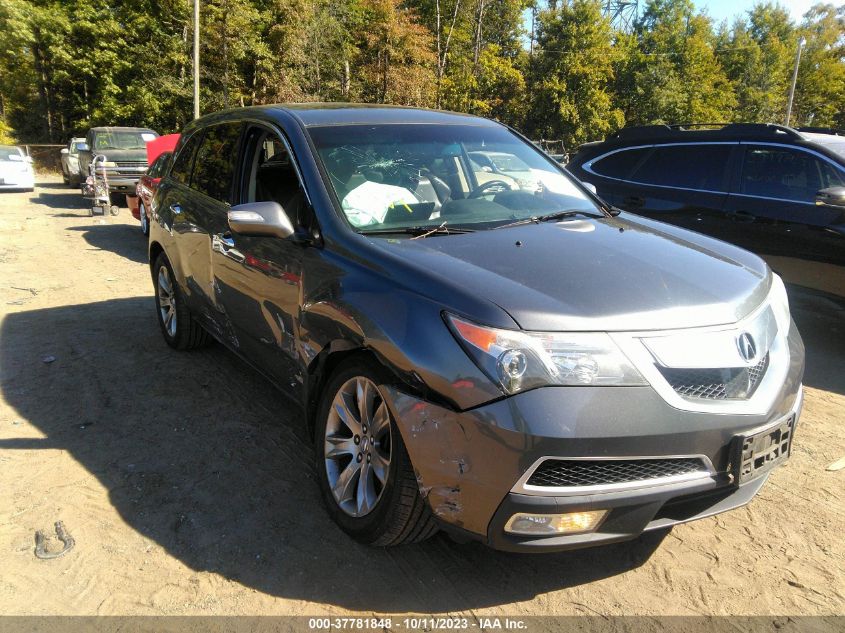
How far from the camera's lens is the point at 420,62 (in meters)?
40.8

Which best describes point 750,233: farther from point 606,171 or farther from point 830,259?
point 606,171

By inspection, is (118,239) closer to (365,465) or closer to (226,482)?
(226,482)

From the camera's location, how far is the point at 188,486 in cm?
347

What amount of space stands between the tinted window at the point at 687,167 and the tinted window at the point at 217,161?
4.39m

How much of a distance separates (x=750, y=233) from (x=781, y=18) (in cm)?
6798

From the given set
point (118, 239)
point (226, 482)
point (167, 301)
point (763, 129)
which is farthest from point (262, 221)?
point (118, 239)

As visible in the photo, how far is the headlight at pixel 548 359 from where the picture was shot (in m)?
2.25

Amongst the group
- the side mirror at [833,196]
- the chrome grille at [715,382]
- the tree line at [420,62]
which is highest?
the tree line at [420,62]

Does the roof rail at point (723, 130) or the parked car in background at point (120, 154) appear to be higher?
the roof rail at point (723, 130)

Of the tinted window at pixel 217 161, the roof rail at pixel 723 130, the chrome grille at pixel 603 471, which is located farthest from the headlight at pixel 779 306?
the roof rail at pixel 723 130

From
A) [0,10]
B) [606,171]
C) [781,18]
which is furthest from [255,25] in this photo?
[781,18]

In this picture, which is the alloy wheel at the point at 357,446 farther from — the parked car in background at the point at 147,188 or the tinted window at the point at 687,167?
the parked car in background at the point at 147,188

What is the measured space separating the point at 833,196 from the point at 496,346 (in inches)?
172

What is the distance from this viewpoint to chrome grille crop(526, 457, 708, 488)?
7.40 ft
